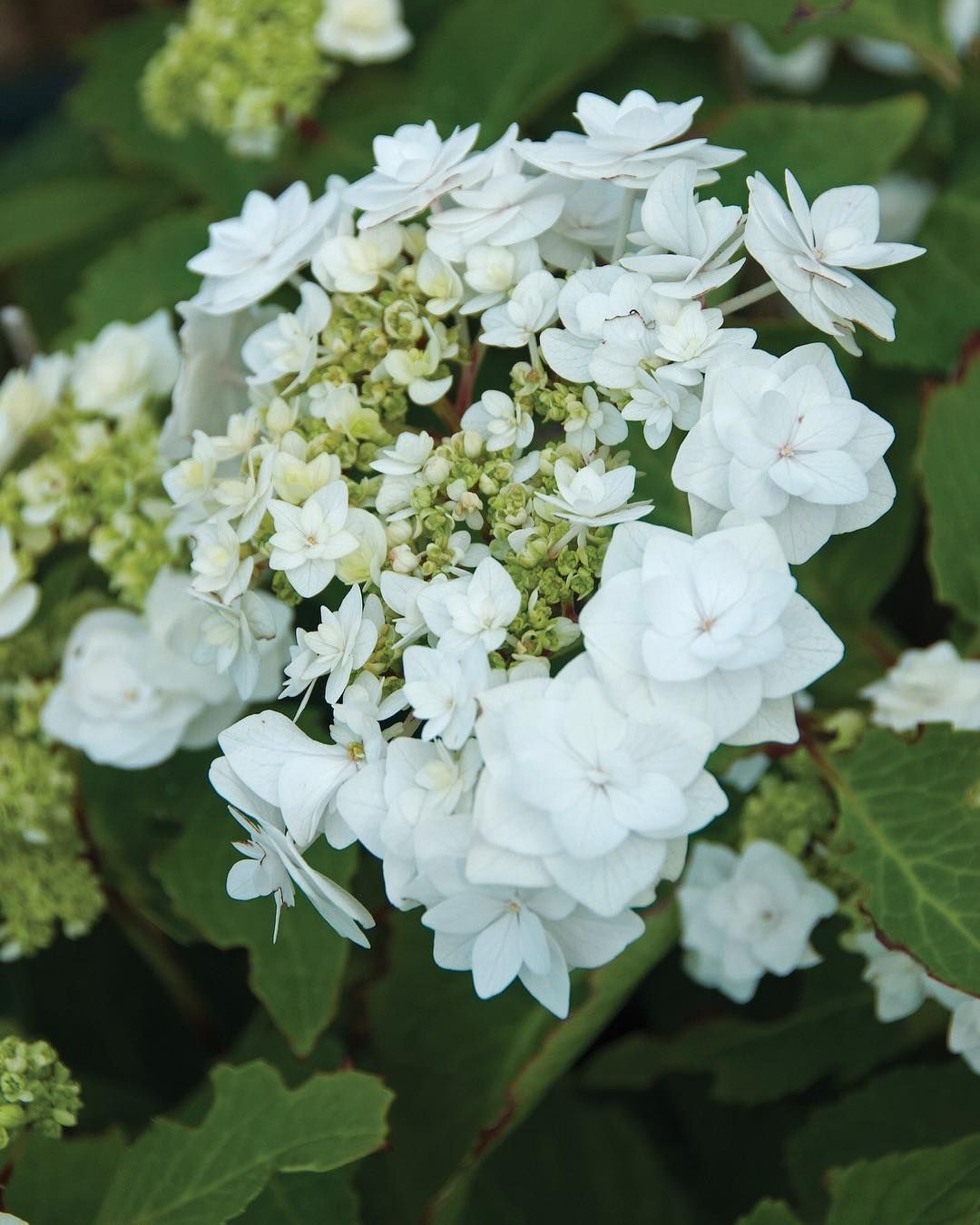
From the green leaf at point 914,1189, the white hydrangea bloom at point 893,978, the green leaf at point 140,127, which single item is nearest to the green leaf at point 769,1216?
the green leaf at point 914,1189

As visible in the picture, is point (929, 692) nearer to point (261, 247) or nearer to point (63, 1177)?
point (261, 247)

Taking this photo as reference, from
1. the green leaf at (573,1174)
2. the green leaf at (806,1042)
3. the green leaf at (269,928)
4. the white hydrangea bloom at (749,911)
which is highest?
the green leaf at (269,928)

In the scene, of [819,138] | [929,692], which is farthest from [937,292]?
[929,692]

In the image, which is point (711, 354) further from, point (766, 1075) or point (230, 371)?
point (766, 1075)

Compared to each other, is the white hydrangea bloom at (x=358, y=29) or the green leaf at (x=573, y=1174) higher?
the white hydrangea bloom at (x=358, y=29)

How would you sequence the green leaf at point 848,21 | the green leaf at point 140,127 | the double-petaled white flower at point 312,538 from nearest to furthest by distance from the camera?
1. the double-petaled white flower at point 312,538
2. the green leaf at point 848,21
3. the green leaf at point 140,127

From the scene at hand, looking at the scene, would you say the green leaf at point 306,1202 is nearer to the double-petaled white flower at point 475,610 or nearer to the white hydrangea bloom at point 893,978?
the white hydrangea bloom at point 893,978

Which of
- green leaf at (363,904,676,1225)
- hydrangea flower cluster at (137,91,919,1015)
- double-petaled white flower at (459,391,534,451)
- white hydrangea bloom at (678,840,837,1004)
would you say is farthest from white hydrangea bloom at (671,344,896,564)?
green leaf at (363,904,676,1225)

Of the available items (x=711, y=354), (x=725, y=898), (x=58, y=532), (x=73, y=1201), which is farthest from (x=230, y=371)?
(x=73, y=1201)
